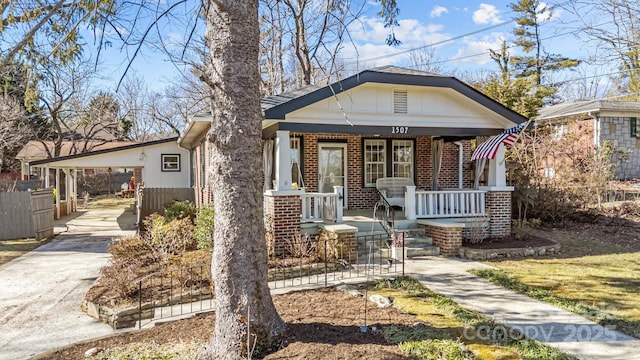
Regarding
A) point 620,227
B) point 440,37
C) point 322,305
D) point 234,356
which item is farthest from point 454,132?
point 440,37

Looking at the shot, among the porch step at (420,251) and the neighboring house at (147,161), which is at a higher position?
the neighboring house at (147,161)

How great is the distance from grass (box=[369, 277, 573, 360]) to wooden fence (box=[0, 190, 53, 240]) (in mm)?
12314

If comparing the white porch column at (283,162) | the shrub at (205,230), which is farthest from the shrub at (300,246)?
the shrub at (205,230)

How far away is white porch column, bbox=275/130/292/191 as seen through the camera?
9.10m

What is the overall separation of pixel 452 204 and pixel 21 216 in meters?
13.0

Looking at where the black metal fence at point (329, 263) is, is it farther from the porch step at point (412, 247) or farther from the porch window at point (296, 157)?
the porch window at point (296, 157)

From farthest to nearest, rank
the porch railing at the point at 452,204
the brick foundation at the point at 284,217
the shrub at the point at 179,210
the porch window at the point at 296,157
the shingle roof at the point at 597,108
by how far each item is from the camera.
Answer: the shingle roof at the point at 597,108
the shrub at the point at 179,210
the porch window at the point at 296,157
the porch railing at the point at 452,204
the brick foundation at the point at 284,217

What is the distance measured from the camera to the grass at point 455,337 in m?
4.09

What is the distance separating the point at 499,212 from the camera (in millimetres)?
10812

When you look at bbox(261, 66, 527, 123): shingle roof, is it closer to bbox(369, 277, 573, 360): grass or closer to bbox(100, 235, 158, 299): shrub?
bbox(100, 235, 158, 299): shrub

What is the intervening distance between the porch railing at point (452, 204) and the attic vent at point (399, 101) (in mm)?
2068

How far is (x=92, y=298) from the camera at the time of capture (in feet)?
20.5

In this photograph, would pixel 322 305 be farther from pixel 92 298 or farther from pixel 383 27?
pixel 383 27

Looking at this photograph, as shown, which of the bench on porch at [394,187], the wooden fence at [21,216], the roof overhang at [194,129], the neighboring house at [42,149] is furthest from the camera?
the neighboring house at [42,149]
